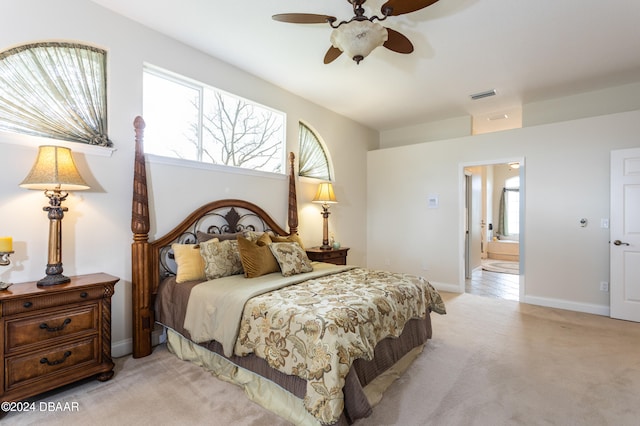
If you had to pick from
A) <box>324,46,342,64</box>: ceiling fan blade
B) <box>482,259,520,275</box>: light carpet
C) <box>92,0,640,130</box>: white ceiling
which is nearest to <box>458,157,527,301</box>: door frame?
<box>92,0,640,130</box>: white ceiling

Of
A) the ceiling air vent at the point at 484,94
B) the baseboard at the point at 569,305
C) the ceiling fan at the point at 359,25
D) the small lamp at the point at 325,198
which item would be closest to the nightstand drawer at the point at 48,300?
the ceiling fan at the point at 359,25

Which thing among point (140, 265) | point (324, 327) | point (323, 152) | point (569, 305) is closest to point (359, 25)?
point (324, 327)

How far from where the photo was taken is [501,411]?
1921 millimetres

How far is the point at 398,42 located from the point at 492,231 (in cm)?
862

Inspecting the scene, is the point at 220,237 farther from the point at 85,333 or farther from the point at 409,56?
the point at 409,56

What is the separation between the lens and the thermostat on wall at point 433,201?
5.24m

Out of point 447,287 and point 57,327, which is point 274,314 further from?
point 447,287

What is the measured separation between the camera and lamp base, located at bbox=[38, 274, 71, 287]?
2107 millimetres

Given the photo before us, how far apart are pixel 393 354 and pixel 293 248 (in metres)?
1.36

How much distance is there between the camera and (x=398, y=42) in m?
2.47

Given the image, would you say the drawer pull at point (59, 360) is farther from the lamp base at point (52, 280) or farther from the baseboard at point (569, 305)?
the baseboard at point (569, 305)

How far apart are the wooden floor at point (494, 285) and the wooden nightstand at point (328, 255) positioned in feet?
7.48

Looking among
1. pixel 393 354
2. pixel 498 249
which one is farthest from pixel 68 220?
pixel 498 249

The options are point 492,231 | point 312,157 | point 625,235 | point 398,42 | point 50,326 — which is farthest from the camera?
point 492,231
